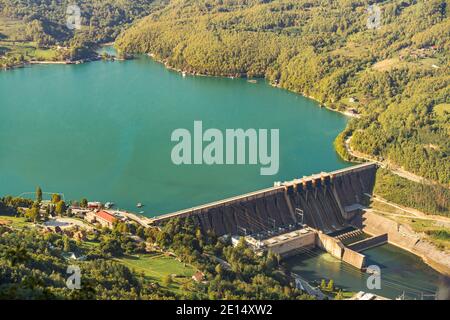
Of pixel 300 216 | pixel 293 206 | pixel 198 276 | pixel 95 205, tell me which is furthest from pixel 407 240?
pixel 95 205

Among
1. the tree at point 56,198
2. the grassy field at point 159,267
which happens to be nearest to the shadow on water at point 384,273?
the grassy field at point 159,267

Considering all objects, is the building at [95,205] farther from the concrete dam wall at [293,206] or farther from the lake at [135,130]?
the concrete dam wall at [293,206]

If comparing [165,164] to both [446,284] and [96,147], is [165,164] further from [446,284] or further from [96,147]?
[446,284]

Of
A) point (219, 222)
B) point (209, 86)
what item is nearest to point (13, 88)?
point (209, 86)

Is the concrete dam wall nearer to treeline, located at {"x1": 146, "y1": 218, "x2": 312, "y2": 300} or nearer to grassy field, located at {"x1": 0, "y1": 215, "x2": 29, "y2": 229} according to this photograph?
treeline, located at {"x1": 146, "y1": 218, "x2": 312, "y2": 300}

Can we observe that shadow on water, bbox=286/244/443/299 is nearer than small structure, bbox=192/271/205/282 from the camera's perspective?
No

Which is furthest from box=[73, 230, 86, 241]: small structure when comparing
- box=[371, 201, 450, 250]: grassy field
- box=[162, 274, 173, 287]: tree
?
box=[371, 201, 450, 250]: grassy field

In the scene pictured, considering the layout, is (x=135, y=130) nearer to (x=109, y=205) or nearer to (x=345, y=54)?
(x=109, y=205)
